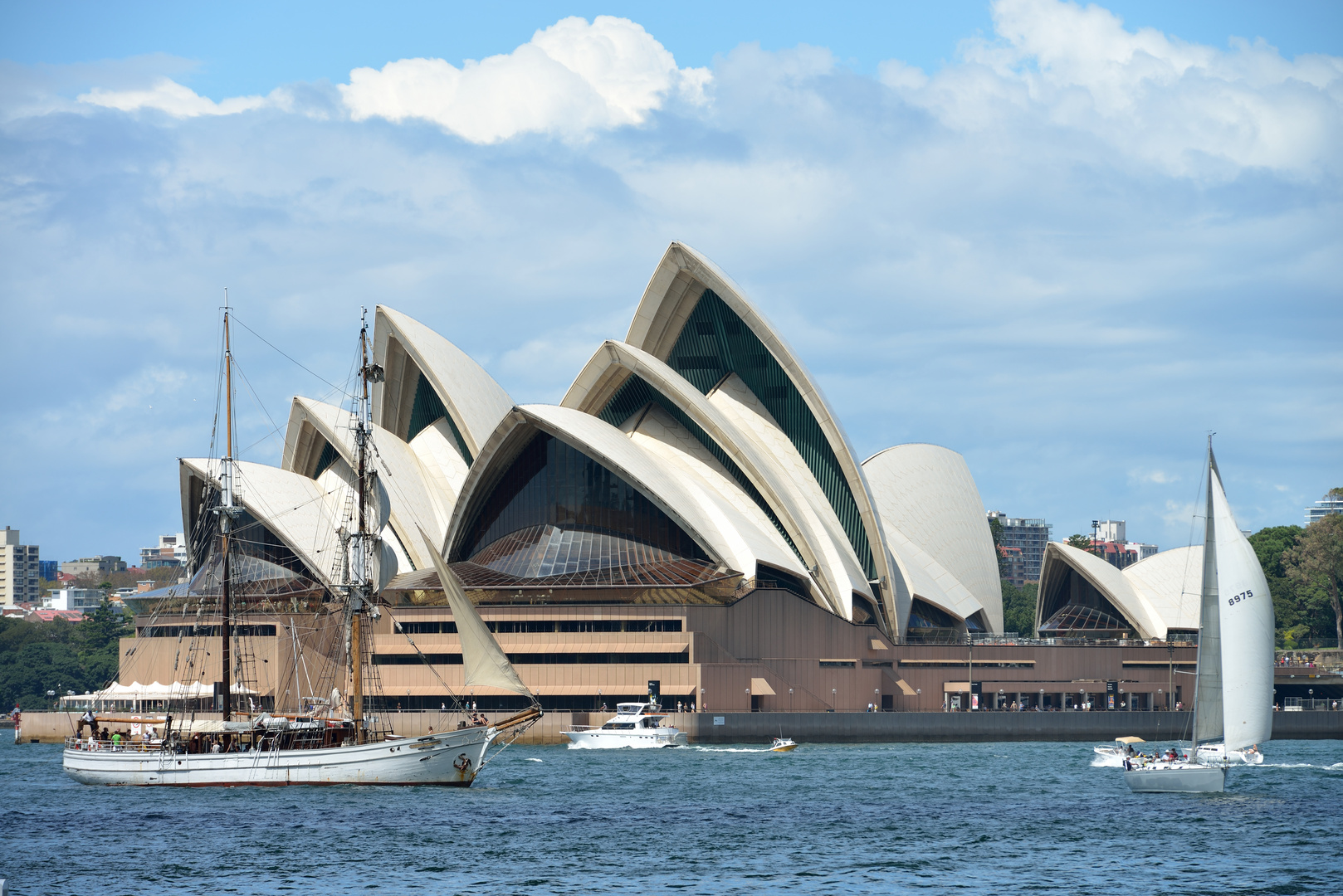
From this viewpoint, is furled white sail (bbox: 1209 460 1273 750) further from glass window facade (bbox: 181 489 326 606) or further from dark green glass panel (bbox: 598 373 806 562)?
glass window facade (bbox: 181 489 326 606)

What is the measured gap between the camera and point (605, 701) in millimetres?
72750

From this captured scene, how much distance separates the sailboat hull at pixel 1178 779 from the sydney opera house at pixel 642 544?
2745 centimetres

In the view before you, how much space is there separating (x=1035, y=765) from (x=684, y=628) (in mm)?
18535

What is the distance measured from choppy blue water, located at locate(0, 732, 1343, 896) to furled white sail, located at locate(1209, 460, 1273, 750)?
227 cm

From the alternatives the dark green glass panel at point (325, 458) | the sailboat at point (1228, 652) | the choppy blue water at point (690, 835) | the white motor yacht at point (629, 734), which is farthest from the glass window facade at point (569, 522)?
the sailboat at point (1228, 652)

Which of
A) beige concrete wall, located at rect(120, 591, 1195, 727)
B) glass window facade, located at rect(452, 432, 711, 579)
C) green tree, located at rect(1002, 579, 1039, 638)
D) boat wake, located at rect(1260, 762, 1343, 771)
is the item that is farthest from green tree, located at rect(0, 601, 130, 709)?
boat wake, located at rect(1260, 762, 1343, 771)

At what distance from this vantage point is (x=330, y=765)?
50.1 m

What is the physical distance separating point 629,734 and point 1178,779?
2596 cm

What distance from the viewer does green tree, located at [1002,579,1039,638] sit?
141 metres

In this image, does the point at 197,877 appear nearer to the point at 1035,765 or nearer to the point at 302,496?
the point at 1035,765

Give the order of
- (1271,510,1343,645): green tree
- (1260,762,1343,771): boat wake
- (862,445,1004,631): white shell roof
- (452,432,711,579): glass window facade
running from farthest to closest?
1. (1271,510,1343,645): green tree
2. (862,445,1004,631): white shell roof
3. (452,432,711,579): glass window facade
4. (1260,762,1343,771): boat wake

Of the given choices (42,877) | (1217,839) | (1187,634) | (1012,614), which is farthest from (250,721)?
(1012,614)

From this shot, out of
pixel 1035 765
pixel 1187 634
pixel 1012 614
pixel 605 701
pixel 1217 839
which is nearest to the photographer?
pixel 1217 839

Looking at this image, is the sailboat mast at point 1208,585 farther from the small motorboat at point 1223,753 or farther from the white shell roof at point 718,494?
the white shell roof at point 718,494
